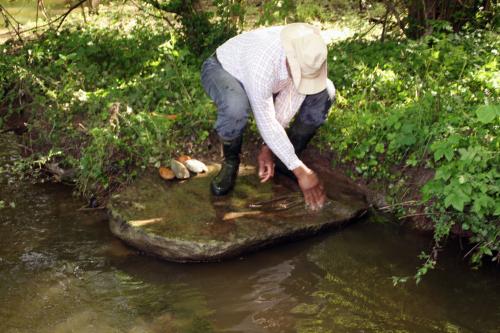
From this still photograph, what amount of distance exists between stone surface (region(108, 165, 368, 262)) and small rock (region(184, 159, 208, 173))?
2.0 inches

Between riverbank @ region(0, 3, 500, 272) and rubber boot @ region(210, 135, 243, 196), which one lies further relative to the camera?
rubber boot @ region(210, 135, 243, 196)

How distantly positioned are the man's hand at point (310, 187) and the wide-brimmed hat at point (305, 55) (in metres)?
0.47

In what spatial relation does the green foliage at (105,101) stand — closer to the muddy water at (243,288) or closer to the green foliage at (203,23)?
the green foliage at (203,23)

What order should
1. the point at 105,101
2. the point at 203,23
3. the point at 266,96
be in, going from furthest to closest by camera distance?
the point at 203,23
the point at 105,101
the point at 266,96

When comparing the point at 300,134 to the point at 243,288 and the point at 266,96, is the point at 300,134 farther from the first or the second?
the point at 243,288

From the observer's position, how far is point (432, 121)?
412cm

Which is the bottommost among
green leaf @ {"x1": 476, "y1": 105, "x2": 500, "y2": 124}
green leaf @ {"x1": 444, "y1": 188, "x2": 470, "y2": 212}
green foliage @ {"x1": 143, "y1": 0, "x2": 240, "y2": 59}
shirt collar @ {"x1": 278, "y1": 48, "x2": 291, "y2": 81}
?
green leaf @ {"x1": 444, "y1": 188, "x2": 470, "y2": 212}

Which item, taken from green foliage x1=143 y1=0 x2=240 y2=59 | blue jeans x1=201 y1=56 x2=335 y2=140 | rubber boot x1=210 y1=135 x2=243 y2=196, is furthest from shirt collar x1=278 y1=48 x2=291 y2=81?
green foliage x1=143 y1=0 x2=240 y2=59

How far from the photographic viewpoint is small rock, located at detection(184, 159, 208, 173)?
439 cm

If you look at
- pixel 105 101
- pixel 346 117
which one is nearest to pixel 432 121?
pixel 346 117

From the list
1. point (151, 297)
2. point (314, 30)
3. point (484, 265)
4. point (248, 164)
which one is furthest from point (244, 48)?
point (484, 265)

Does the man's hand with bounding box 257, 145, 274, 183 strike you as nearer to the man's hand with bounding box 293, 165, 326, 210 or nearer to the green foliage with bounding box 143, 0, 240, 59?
the man's hand with bounding box 293, 165, 326, 210

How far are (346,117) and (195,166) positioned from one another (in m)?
A: 1.19

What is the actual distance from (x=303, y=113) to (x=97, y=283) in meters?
1.69
